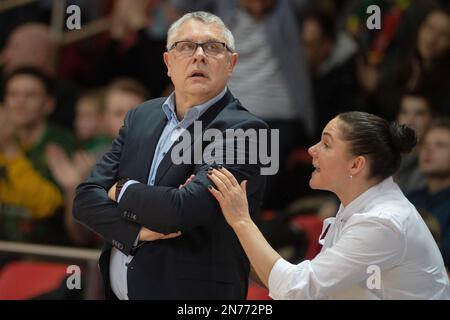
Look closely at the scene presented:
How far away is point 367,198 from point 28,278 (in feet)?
7.42

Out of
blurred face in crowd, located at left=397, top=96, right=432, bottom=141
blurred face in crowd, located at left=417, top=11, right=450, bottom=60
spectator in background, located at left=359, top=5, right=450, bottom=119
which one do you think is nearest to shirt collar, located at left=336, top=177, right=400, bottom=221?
blurred face in crowd, located at left=397, top=96, right=432, bottom=141

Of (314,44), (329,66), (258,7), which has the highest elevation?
(258,7)

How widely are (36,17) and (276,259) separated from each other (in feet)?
14.3

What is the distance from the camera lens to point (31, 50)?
651cm

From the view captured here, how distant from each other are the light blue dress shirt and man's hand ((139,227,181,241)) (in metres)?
0.10

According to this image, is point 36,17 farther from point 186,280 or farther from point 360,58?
point 186,280

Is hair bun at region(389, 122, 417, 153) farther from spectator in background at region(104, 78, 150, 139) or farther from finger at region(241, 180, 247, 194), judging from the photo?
spectator in background at region(104, 78, 150, 139)

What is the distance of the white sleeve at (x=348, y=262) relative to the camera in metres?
2.94

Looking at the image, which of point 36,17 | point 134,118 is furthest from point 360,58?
point 134,118

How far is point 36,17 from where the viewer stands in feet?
22.7

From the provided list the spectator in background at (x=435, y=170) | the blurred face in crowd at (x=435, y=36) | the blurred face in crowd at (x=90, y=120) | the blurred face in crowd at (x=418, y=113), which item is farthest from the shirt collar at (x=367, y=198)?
the blurred face in crowd at (x=90, y=120)

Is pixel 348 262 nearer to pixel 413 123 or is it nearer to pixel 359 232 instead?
pixel 359 232

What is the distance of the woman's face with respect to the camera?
310cm

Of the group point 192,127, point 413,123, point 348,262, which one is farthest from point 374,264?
point 413,123
